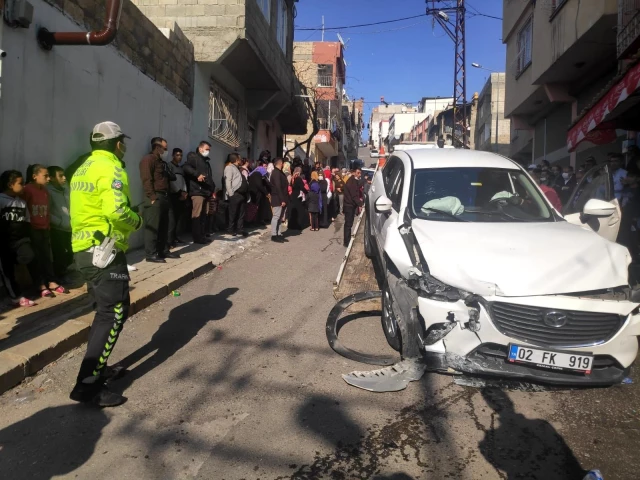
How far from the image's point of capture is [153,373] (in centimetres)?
429

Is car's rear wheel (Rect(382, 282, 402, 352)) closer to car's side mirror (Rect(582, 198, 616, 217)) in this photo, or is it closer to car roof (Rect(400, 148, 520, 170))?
car roof (Rect(400, 148, 520, 170))

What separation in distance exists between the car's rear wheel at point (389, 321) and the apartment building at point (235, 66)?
7.78m

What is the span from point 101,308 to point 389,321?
97.2 inches

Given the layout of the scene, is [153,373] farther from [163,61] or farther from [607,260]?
[163,61]

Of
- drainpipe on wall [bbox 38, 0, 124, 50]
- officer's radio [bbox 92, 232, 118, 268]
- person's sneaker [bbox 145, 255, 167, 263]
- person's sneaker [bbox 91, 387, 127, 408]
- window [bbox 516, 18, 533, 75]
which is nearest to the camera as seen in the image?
officer's radio [bbox 92, 232, 118, 268]

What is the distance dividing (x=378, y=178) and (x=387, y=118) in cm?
9932

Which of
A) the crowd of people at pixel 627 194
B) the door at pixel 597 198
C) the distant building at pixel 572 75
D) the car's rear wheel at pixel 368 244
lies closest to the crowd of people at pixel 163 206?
the car's rear wheel at pixel 368 244

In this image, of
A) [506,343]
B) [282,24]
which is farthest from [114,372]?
[282,24]

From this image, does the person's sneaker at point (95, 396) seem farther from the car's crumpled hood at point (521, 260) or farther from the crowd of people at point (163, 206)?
the car's crumpled hood at point (521, 260)

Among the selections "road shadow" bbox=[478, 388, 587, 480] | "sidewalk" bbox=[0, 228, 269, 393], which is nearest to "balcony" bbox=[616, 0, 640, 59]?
"road shadow" bbox=[478, 388, 587, 480]

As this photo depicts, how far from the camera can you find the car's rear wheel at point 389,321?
455cm

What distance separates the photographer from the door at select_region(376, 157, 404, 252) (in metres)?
5.30

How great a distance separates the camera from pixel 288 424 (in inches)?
137

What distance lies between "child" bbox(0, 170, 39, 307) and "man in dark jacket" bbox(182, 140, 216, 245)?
4.01 metres
